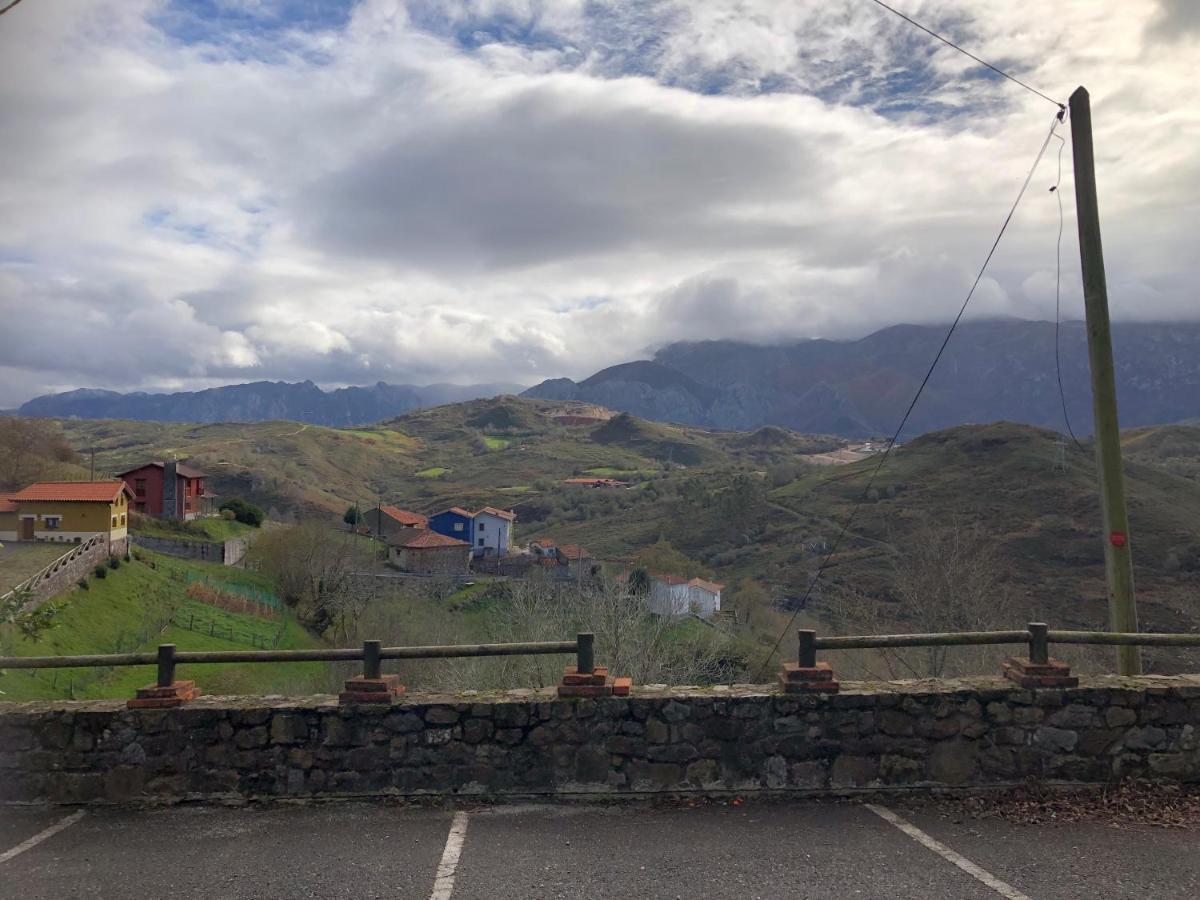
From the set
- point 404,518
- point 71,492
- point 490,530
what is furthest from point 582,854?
point 404,518

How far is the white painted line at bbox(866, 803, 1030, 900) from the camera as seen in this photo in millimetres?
5367

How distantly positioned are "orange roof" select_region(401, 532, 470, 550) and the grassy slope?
18.0 m

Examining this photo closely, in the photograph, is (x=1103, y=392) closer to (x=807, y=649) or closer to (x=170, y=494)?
(x=807, y=649)

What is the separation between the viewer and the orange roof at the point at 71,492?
180ft

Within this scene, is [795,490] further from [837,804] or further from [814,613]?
[837,804]

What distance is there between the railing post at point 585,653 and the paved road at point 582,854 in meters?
1.10

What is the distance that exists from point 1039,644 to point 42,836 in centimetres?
815

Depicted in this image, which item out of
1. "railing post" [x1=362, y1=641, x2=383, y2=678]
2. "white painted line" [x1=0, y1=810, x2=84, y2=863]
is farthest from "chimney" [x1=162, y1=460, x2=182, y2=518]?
"railing post" [x1=362, y1=641, x2=383, y2=678]

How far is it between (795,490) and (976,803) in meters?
95.5

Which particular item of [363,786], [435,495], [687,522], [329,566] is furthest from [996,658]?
[435,495]

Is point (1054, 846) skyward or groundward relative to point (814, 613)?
skyward

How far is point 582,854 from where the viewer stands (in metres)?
6.10

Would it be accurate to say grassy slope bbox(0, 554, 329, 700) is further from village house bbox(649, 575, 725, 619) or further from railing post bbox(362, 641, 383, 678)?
village house bbox(649, 575, 725, 619)

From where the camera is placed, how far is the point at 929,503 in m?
78.9
